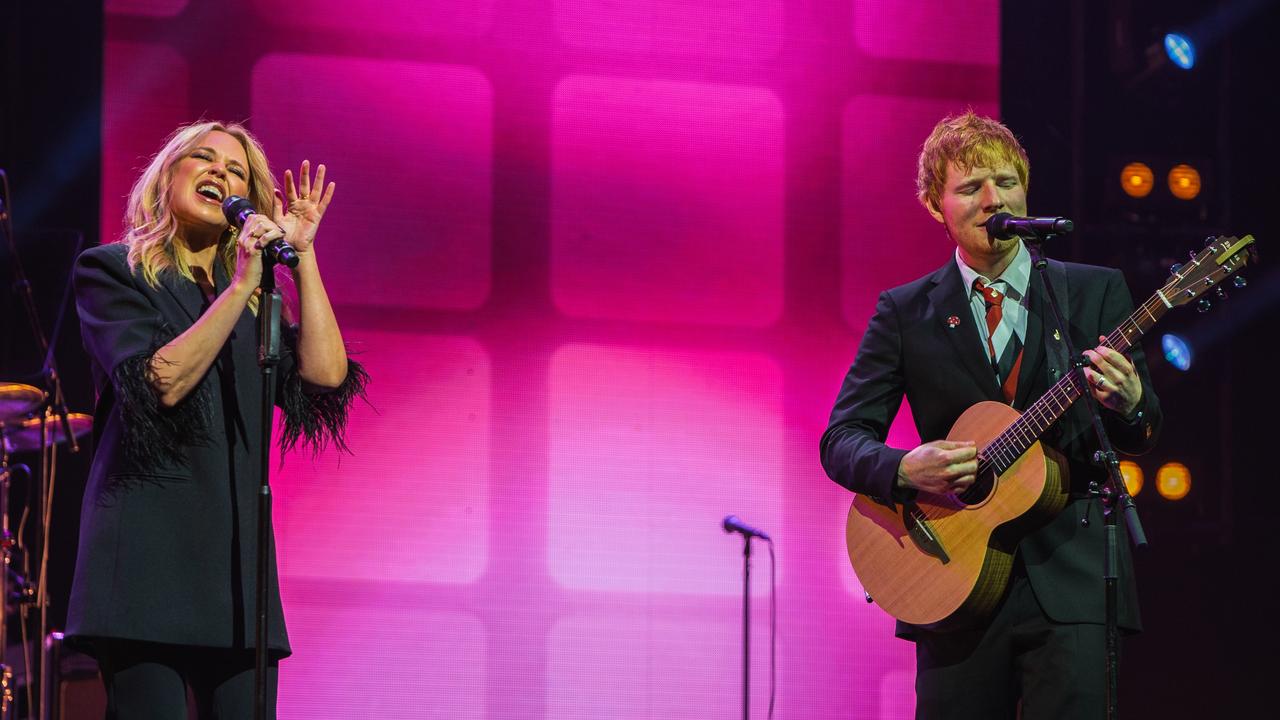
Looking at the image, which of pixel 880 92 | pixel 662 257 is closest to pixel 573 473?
pixel 662 257

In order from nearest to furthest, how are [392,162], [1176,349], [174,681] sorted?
[174,681]
[1176,349]
[392,162]

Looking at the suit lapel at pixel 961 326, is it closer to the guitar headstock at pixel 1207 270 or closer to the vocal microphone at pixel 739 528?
the guitar headstock at pixel 1207 270

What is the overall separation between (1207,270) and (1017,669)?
102 centimetres

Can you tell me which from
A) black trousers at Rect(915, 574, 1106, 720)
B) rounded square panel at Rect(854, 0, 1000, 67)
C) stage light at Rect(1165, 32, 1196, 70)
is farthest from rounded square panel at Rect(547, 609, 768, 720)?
stage light at Rect(1165, 32, 1196, 70)

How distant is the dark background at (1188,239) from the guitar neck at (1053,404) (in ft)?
8.44

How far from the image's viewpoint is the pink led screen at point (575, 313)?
15.8 feet

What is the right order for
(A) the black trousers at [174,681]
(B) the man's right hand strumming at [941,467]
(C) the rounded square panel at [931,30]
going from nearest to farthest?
(A) the black trousers at [174,681] → (B) the man's right hand strumming at [941,467] → (C) the rounded square panel at [931,30]

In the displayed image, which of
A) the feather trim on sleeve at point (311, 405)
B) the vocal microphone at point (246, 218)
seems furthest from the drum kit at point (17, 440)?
the vocal microphone at point (246, 218)

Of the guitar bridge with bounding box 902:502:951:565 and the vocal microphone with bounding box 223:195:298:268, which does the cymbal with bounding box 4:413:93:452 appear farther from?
the guitar bridge with bounding box 902:502:951:565

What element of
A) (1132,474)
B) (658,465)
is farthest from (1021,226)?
(1132,474)

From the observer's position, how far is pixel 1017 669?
281cm

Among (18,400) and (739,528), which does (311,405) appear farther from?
(739,528)

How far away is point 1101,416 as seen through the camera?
112 inches

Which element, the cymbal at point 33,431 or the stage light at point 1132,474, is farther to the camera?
the stage light at point 1132,474
